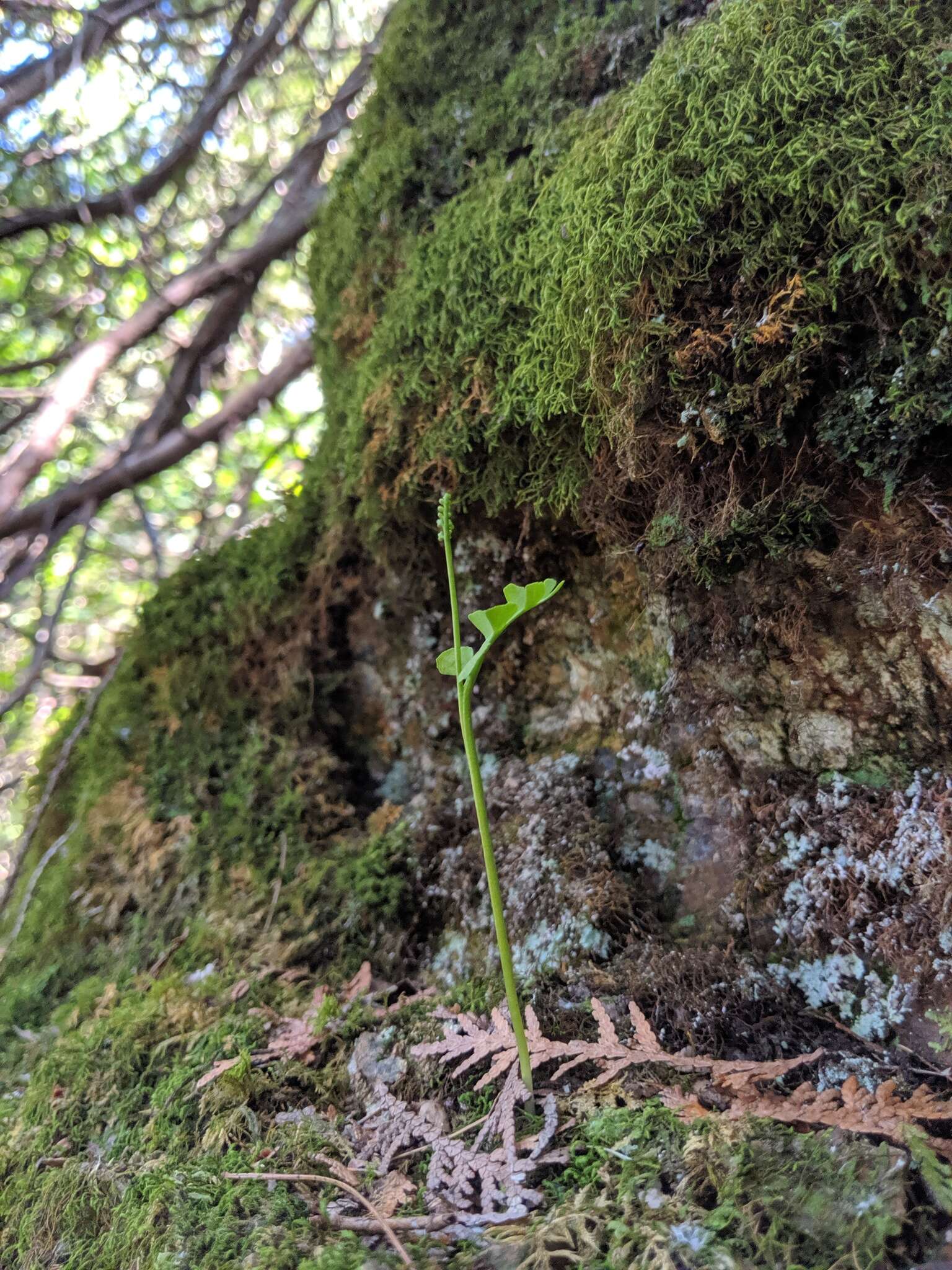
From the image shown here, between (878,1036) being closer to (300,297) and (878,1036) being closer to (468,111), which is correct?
(468,111)

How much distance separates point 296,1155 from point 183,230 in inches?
200

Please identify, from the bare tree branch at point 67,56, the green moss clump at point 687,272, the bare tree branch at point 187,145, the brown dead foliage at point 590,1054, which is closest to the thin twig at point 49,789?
the green moss clump at point 687,272

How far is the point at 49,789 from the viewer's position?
247 cm

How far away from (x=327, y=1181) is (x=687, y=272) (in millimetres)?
1644

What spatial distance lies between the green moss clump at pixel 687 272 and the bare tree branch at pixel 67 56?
2.31 metres

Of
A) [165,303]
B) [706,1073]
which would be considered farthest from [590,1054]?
[165,303]

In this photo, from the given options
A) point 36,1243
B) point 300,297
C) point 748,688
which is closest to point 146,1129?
point 36,1243

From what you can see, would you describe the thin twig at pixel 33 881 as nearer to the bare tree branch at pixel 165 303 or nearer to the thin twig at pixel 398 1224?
the bare tree branch at pixel 165 303

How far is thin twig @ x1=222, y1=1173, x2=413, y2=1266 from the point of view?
39.0 inches

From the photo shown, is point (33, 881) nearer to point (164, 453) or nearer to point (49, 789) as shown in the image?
point (49, 789)

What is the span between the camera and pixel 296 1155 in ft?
3.86

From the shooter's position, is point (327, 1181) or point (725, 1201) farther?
point (327, 1181)

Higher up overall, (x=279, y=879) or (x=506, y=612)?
(x=506, y=612)

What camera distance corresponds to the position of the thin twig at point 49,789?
2.38 metres
